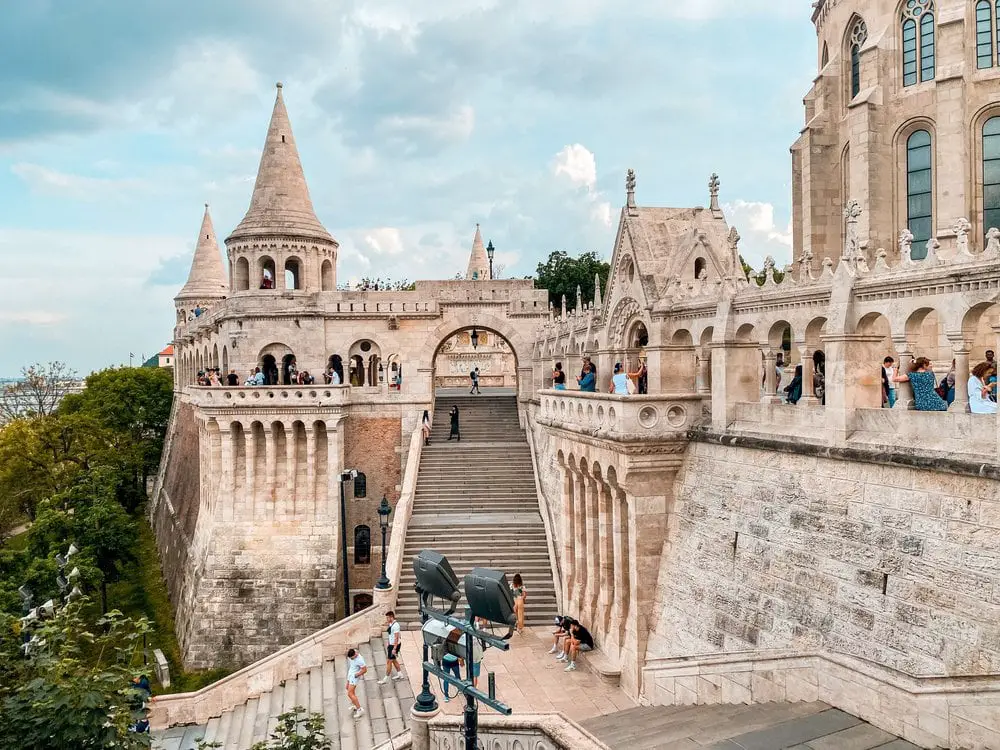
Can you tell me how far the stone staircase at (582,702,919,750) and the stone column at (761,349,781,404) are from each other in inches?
190

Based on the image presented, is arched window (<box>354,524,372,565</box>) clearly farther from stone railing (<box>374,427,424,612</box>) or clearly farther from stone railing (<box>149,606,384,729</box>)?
stone railing (<box>149,606,384,729</box>)

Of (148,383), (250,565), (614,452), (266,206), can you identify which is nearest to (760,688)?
(614,452)

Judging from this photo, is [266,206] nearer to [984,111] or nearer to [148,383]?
[984,111]

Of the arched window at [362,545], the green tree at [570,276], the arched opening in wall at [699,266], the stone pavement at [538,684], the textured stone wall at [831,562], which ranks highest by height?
the green tree at [570,276]

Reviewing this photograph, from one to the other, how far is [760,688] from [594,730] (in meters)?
2.41

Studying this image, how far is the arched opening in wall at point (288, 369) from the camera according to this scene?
99.2 ft

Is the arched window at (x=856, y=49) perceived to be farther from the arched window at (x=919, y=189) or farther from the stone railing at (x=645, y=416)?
the stone railing at (x=645, y=416)

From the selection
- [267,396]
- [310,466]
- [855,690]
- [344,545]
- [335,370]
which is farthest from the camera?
[335,370]

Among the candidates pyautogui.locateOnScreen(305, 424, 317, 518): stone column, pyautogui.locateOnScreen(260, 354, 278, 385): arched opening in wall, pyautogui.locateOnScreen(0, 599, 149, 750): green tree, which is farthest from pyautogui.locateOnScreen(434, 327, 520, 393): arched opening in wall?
pyautogui.locateOnScreen(0, 599, 149, 750): green tree

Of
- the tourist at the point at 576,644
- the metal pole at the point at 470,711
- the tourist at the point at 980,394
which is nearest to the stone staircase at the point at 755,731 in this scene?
the metal pole at the point at 470,711

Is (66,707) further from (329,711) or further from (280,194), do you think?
(280,194)

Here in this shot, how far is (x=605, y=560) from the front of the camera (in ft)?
54.4

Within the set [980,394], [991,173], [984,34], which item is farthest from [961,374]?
[984,34]

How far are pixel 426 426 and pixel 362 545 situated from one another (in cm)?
498
